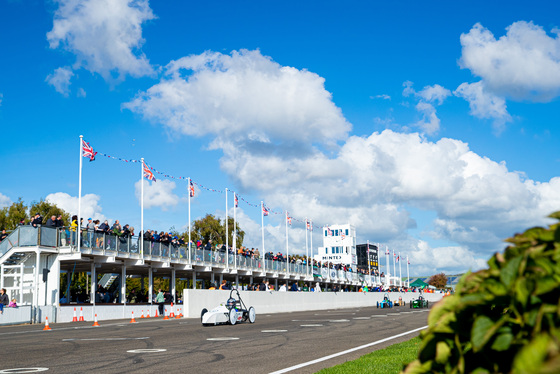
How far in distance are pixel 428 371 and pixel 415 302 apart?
159ft

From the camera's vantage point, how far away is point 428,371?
7.95 feet

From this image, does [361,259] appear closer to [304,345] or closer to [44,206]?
[44,206]

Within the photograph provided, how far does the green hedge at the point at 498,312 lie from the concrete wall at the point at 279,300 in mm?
33442

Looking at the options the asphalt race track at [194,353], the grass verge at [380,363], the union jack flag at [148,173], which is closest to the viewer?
the grass verge at [380,363]

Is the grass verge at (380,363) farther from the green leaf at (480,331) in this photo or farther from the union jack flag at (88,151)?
the union jack flag at (88,151)

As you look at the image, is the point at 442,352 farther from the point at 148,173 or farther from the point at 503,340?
the point at 148,173

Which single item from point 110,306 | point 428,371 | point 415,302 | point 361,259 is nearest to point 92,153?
point 110,306

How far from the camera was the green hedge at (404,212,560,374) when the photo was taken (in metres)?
2.08

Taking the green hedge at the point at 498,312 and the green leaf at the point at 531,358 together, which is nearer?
the green leaf at the point at 531,358

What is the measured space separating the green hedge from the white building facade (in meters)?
118

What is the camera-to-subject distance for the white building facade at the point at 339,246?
12500cm

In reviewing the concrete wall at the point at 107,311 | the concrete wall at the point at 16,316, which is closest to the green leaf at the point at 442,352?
the concrete wall at the point at 16,316

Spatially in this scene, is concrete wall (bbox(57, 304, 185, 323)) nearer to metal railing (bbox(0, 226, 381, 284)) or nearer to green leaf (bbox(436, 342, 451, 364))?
metal railing (bbox(0, 226, 381, 284))

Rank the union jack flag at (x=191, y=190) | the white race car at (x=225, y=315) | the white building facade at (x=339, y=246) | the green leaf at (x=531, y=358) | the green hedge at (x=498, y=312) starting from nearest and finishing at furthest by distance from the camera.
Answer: the green leaf at (x=531, y=358) < the green hedge at (x=498, y=312) < the white race car at (x=225, y=315) < the union jack flag at (x=191, y=190) < the white building facade at (x=339, y=246)
